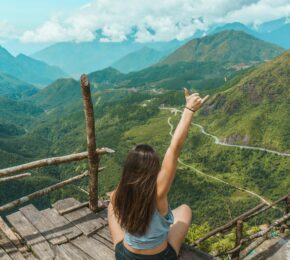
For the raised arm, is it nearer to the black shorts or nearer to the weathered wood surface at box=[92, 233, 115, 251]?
the black shorts

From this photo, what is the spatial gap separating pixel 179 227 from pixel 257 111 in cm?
16756

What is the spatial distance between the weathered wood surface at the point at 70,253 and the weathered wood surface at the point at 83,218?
58 centimetres

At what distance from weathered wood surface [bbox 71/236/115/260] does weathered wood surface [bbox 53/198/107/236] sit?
23 centimetres

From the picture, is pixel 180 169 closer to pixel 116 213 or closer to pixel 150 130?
pixel 150 130

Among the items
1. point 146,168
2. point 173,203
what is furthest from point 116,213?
point 173,203

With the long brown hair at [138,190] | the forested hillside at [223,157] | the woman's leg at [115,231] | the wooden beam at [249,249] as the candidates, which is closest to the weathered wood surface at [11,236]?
the woman's leg at [115,231]

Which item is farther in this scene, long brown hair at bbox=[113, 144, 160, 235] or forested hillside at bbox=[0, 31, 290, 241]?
forested hillside at bbox=[0, 31, 290, 241]

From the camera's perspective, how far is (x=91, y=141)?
9.35 meters

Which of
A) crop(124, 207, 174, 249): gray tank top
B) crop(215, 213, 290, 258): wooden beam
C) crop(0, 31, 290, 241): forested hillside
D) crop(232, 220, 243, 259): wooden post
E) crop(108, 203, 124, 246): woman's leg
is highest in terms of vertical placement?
crop(124, 207, 174, 249): gray tank top

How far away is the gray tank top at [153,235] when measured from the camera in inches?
227

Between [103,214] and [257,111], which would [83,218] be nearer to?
[103,214]

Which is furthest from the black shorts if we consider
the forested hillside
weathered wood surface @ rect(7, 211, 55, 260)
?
the forested hillside

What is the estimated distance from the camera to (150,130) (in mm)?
186125

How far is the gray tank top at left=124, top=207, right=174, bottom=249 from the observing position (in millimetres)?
5758
